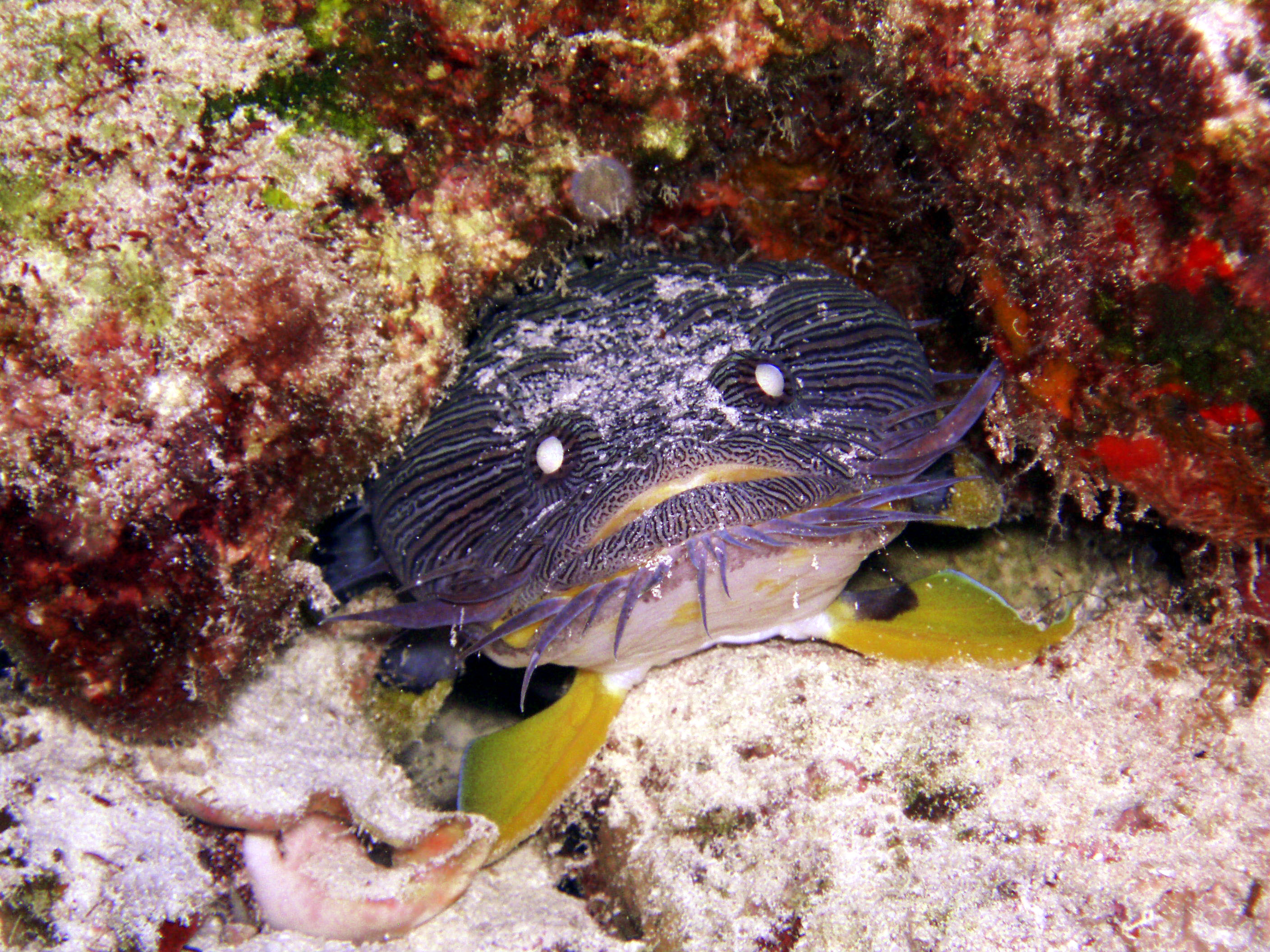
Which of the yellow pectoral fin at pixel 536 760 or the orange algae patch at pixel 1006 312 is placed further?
the yellow pectoral fin at pixel 536 760

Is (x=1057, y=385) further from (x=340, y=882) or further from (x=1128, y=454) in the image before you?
(x=340, y=882)

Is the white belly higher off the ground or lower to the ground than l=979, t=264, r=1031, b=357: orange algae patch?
lower

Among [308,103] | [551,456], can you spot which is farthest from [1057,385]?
[308,103]

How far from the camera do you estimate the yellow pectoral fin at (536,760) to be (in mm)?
3082

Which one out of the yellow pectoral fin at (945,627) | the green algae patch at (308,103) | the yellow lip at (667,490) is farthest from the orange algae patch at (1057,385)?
the green algae patch at (308,103)

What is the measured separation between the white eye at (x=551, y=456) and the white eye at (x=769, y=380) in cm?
80

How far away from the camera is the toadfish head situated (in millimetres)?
2324

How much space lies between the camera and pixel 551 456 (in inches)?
105

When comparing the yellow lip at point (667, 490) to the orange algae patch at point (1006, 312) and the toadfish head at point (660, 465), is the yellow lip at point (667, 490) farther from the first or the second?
the orange algae patch at point (1006, 312)

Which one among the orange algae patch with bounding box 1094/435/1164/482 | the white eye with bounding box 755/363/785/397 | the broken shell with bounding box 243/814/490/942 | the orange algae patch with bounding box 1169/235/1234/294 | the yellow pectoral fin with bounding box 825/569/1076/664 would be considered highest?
the orange algae patch with bounding box 1169/235/1234/294

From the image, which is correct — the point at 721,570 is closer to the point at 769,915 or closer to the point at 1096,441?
the point at 769,915

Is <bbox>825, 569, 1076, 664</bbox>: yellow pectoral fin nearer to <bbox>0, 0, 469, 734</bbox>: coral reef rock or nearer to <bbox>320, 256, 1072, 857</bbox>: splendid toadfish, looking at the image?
<bbox>320, 256, 1072, 857</bbox>: splendid toadfish

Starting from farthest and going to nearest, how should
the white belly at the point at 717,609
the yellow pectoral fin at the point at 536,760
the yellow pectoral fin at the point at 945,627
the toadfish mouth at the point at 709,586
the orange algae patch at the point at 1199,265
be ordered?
the yellow pectoral fin at the point at 536,760 → the yellow pectoral fin at the point at 945,627 → the white belly at the point at 717,609 → the toadfish mouth at the point at 709,586 → the orange algae patch at the point at 1199,265

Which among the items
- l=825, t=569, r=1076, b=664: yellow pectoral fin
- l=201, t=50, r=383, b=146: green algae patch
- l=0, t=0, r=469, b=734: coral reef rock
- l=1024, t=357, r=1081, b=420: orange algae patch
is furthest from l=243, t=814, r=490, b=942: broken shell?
l=1024, t=357, r=1081, b=420: orange algae patch
